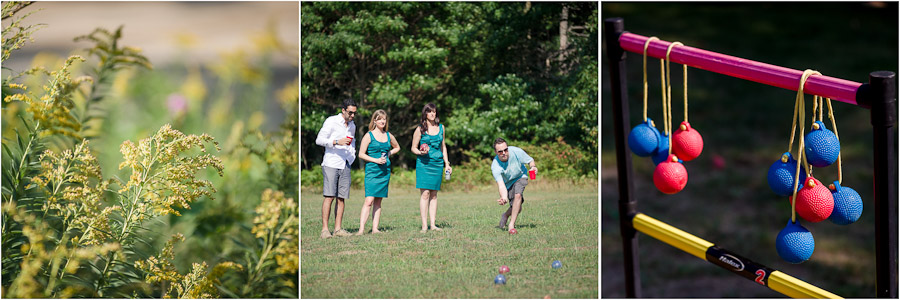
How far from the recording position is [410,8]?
2645mm

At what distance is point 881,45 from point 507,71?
6.16 m

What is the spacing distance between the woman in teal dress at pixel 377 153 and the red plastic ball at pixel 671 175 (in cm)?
94

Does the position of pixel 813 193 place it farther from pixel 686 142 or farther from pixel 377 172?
pixel 377 172

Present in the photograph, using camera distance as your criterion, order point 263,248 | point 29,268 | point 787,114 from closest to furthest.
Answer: point 29,268 < point 263,248 < point 787,114

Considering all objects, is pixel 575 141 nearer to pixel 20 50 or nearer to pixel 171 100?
pixel 171 100

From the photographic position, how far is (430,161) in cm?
259

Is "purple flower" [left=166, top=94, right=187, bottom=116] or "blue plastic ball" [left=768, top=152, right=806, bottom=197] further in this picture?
"purple flower" [left=166, top=94, right=187, bottom=116]

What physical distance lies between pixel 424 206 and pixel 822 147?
137cm

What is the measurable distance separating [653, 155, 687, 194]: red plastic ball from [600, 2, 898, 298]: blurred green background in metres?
2.11

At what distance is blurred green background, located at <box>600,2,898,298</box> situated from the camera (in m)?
4.16

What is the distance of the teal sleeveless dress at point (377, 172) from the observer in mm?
2557

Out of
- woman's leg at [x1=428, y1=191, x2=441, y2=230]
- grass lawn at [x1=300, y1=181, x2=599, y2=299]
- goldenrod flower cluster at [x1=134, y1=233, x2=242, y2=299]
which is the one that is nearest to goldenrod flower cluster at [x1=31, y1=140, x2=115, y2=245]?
goldenrod flower cluster at [x1=134, y1=233, x2=242, y2=299]

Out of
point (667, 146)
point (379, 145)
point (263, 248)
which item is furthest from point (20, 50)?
point (667, 146)

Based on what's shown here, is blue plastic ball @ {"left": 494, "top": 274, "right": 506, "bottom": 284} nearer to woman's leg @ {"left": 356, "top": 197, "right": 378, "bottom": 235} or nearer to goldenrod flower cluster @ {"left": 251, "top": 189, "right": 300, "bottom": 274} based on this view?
woman's leg @ {"left": 356, "top": 197, "right": 378, "bottom": 235}
